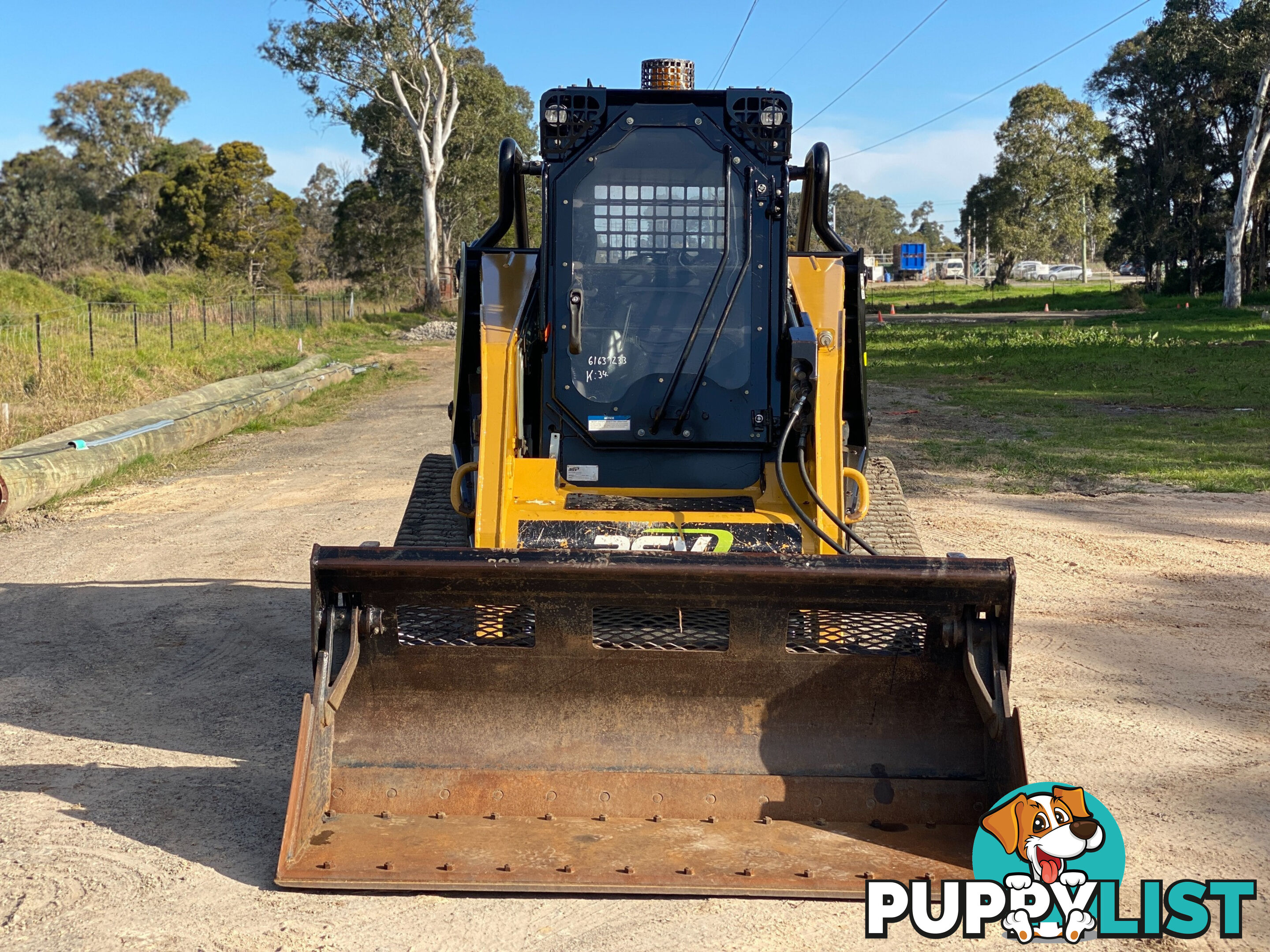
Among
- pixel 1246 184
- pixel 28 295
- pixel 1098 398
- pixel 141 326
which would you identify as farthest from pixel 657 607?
pixel 1246 184

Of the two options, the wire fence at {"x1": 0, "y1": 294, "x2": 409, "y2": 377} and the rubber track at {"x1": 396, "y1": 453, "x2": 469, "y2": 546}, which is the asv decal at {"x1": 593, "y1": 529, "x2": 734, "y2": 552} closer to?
the rubber track at {"x1": 396, "y1": 453, "x2": 469, "y2": 546}

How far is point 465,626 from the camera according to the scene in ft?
15.2

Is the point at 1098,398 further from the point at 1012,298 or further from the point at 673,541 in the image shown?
the point at 1012,298

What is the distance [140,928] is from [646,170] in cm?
379

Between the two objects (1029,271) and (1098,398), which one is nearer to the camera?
(1098,398)

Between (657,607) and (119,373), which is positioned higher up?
(119,373)

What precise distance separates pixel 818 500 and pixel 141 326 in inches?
841

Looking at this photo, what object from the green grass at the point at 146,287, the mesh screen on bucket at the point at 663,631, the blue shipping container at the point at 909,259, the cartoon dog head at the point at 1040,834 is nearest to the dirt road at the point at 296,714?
the cartoon dog head at the point at 1040,834

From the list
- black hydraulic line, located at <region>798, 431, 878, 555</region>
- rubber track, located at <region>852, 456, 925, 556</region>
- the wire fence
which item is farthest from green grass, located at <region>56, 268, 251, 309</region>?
black hydraulic line, located at <region>798, 431, 878, 555</region>

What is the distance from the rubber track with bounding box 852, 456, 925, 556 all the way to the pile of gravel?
1158 inches

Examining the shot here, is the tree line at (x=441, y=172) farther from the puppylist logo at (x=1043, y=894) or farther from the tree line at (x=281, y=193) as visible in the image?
the puppylist logo at (x=1043, y=894)

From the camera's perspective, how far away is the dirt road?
3783 millimetres

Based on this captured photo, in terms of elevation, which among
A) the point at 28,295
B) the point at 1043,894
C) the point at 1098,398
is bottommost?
the point at 1043,894

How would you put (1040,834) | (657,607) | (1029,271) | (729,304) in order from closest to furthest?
(1040,834) → (657,607) → (729,304) → (1029,271)
